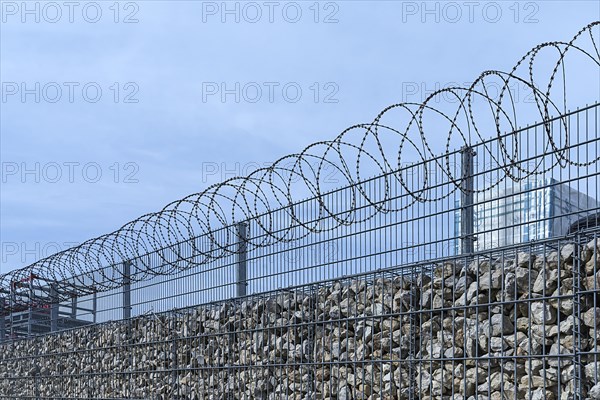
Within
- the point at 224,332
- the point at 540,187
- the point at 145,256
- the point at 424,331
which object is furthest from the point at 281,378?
the point at 145,256

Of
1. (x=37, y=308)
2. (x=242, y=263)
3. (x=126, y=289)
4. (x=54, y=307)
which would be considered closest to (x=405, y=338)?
(x=242, y=263)

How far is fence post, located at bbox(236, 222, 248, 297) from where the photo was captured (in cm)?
1270

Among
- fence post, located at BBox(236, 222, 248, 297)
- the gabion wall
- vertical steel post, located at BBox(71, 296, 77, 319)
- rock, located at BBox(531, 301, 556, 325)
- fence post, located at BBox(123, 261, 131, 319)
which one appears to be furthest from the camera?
vertical steel post, located at BBox(71, 296, 77, 319)

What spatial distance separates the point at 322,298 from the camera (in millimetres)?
10430

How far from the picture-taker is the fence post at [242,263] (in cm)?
1270

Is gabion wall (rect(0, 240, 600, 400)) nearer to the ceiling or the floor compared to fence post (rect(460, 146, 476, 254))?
nearer to the floor

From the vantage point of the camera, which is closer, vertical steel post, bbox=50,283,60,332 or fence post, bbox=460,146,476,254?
fence post, bbox=460,146,476,254

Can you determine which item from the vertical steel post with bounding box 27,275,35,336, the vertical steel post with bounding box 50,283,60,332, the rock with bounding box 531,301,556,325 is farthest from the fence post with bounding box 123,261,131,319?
the rock with bounding box 531,301,556,325

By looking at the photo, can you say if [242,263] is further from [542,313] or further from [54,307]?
[54,307]

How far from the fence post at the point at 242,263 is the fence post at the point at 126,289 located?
3.78 metres

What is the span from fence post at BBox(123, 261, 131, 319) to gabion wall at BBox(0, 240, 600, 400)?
196 centimetres

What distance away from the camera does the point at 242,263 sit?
12.8 m

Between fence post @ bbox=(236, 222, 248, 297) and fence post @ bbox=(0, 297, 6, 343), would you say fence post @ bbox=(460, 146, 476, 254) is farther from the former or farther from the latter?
fence post @ bbox=(0, 297, 6, 343)

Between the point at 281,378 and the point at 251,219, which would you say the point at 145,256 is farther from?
the point at 281,378
